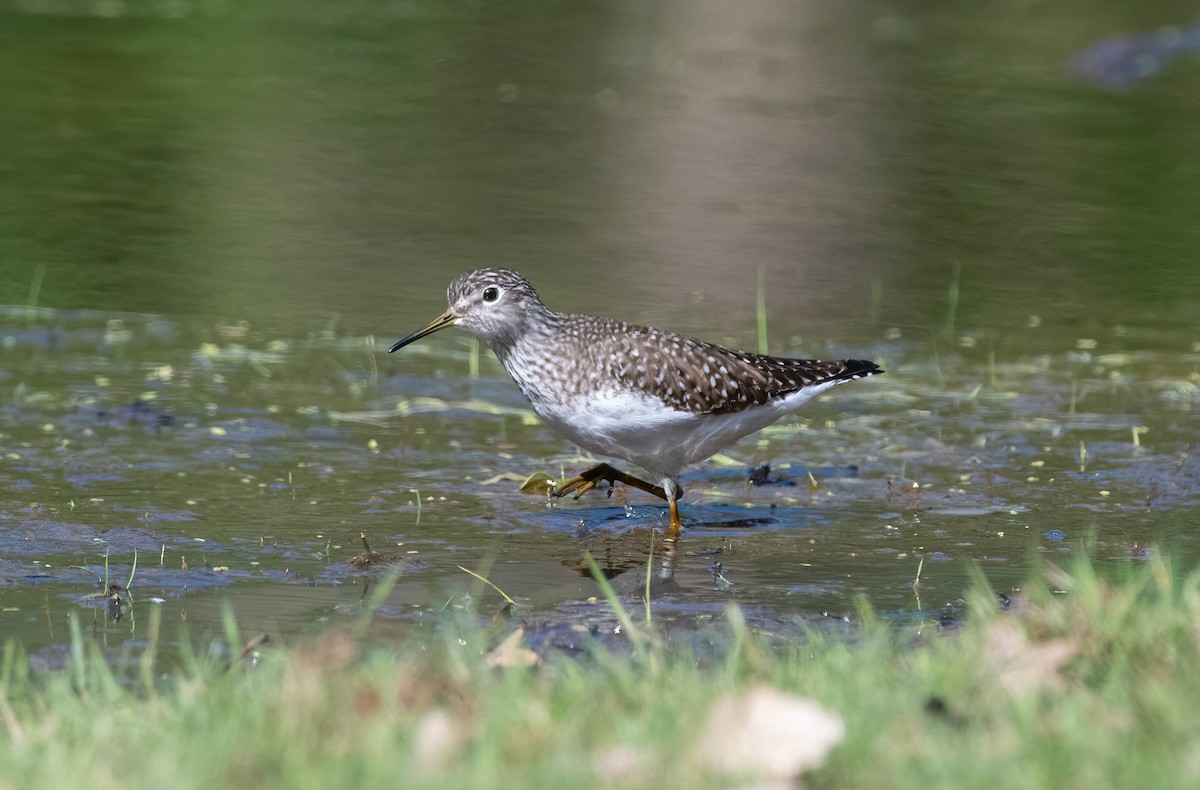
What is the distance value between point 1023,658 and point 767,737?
3.30 feet

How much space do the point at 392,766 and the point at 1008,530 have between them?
14.4 ft

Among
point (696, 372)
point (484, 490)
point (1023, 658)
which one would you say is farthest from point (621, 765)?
point (484, 490)

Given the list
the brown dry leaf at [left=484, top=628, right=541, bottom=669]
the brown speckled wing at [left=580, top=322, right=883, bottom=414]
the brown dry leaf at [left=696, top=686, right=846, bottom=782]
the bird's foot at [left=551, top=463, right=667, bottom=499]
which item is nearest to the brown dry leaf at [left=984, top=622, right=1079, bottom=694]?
the brown dry leaf at [left=696, top=686, right=846, bottom=782]

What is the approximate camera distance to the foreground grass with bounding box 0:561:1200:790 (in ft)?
12.8

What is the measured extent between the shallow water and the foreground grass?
4.12 feet

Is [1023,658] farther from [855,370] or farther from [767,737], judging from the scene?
[855,370]

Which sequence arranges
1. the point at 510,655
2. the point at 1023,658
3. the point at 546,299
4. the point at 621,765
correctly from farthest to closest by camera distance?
the point at 546,299, the point at 510,655, the point at 1023,658, the point at 621,765

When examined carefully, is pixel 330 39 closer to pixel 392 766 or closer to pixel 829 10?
pixel 829 10

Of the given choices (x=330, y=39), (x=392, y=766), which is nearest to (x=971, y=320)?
(x=392, y=766)

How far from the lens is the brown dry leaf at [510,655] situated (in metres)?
5.18

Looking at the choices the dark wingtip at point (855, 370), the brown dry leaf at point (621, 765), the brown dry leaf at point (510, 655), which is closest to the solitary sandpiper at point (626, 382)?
the dark wingtip at point (855, 370)

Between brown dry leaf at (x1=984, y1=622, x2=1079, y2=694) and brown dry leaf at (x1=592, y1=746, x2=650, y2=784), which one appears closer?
brown dry leaf at (x1=592, y1=746, x2=650, y2=784)

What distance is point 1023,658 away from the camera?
4.64m

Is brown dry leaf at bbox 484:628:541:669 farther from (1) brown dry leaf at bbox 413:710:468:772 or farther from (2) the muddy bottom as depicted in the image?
(1) brown dry leaf at bbox 413:710:468:772
